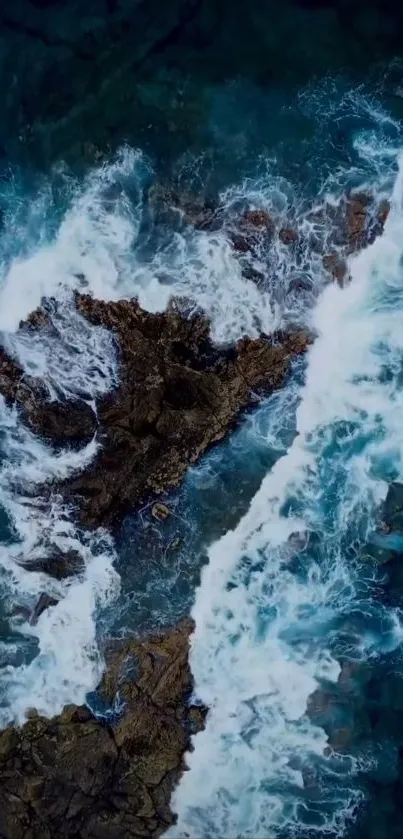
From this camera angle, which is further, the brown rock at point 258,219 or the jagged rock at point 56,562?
the jagged rock at point 56,562

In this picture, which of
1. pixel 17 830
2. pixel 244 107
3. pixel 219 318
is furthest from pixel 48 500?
pixel 244 107

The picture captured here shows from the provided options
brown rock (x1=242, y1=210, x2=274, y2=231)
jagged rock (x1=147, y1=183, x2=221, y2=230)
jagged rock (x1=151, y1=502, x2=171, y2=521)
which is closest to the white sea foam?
brown rock (x1=242, y1=210, x2=274, y2=231)

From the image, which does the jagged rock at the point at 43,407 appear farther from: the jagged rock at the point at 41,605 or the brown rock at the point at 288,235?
the brown rock at the point at 288,235

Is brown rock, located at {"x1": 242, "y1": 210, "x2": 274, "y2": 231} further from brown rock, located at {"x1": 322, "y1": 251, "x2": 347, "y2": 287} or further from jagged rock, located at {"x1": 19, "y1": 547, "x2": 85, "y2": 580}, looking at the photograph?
jagged rock, located at {"x1": 19, "y1": 547, "x2": 85, "y2": 580}

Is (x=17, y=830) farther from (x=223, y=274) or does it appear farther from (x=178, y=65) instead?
(x=178, y=65)

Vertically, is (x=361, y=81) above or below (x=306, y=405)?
above

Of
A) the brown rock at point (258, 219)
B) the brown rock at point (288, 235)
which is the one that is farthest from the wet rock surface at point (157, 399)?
the brown rock at point (258, 219)
